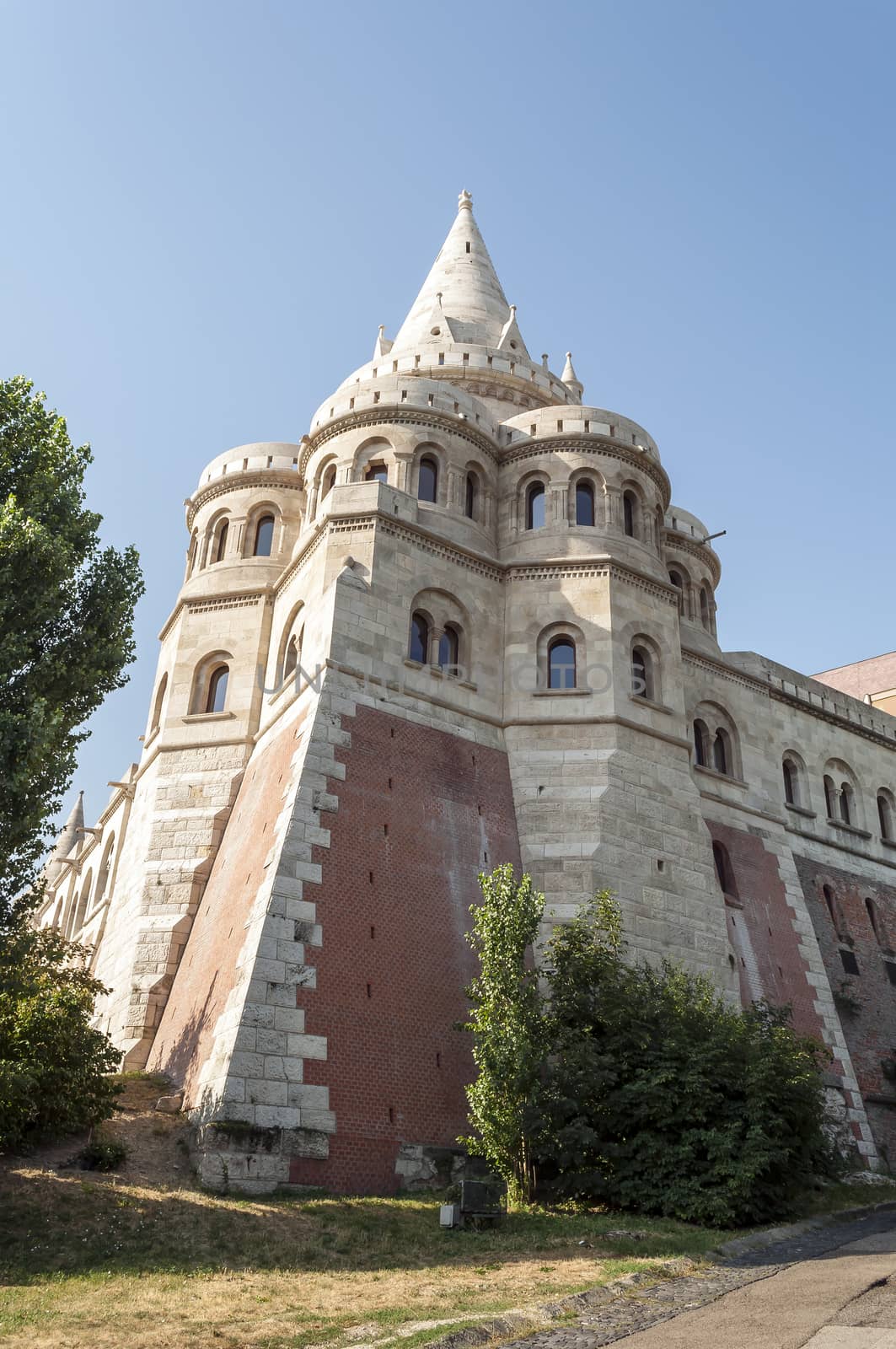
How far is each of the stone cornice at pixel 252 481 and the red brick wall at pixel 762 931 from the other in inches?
575

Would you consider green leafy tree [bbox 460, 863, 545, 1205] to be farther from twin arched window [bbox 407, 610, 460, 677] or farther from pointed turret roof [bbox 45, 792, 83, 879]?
pointed turret roof [bbox 45, 792, 83, 879]

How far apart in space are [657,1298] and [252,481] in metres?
24.3

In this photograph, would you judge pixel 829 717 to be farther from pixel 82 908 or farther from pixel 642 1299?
pixel 642 1299

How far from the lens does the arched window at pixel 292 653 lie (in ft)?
85.9

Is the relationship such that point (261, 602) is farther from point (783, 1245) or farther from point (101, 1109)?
point (783, 1245)

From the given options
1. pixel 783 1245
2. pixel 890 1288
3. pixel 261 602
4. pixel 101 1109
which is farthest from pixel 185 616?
pixel 890 1288

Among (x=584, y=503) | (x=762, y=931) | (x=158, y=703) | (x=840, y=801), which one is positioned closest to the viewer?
(x=762, y=931)

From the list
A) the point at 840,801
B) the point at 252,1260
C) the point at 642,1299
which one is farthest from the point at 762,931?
the point at 252,1260

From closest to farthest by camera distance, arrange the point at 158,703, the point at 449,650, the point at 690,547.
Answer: the point at 449,650
the point at 158,703
the point at 690,547

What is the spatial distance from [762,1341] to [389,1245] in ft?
20.2

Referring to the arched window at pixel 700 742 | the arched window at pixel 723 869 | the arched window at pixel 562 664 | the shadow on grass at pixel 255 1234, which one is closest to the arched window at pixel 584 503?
the arched window at pixel 562 664

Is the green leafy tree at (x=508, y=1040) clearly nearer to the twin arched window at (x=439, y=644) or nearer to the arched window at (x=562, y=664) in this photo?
the twin arched window at (x=439, y=644)

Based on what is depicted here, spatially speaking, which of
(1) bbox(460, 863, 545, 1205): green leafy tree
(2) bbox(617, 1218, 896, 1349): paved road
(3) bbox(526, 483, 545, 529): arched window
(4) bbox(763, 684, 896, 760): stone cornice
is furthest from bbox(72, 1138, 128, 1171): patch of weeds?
(4) bbox(763, 684, 896, 760): stone cornice

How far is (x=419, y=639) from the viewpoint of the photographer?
2639 cm
